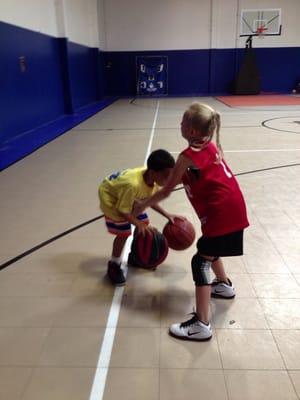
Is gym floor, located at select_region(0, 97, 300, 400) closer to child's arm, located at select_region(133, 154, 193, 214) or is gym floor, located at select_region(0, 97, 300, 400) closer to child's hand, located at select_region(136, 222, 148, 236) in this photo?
child's hand, located at select_region(136, 222, 148, 236)

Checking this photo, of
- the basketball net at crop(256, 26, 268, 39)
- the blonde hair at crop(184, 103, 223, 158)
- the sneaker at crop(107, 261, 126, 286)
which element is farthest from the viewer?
the basketball net at crop(256, 26, 268, 39)

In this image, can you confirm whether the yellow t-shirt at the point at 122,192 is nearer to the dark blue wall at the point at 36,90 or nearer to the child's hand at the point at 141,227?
the child's hand at the point at 141,227

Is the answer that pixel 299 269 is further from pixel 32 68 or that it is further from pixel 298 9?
pixel 298 9

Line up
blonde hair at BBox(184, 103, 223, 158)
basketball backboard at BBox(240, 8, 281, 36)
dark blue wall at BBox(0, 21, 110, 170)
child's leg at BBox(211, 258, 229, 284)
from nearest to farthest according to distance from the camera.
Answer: blonde hair at BBox(184, 103, 223, 158) → child's leg at BBox(211, 258, 229, 284) → dark blue wall at BBox(0, 21, 110, 170) → basketball backboard at BBox(240, 8, 281, 36)

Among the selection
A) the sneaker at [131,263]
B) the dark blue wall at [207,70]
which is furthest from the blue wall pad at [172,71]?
the sneaker at [131,263]

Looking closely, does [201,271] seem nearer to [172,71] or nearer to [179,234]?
[179,234]

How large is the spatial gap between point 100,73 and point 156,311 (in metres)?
16.5

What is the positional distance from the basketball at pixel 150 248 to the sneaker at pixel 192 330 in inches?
26.2

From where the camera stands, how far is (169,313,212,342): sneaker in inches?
84.5

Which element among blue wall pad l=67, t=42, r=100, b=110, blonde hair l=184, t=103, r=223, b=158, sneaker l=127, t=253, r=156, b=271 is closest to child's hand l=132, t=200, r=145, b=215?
blonde hair l=184, t=103, r=223, b=158

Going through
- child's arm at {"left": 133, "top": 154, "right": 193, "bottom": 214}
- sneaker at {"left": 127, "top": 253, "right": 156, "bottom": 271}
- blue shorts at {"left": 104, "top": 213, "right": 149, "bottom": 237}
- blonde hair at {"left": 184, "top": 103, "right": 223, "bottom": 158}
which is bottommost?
sneaker at {"left": 127, "top": 253, "right": 156, "bottom": 271}

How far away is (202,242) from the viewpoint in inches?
85.7

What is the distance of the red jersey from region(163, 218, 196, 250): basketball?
0.46 meters

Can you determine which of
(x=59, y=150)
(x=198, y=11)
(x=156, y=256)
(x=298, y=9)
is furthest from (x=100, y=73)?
(x=156, y=256)
